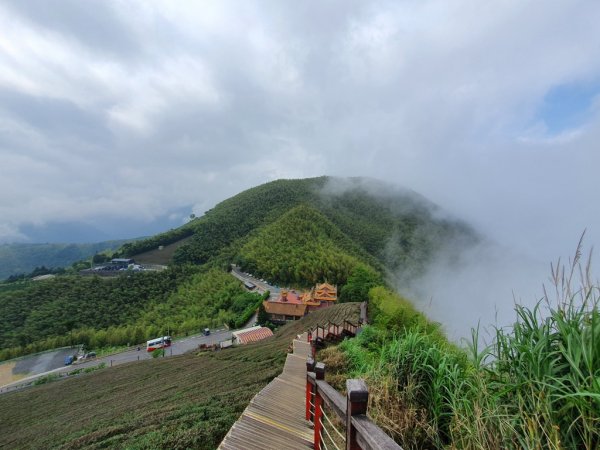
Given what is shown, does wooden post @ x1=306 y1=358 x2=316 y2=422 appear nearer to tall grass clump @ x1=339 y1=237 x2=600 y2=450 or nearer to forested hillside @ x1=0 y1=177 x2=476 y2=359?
tall grass clump @ x1=339 y1=237 x2=600 y2=450

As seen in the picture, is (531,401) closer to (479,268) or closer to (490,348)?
(490,348)

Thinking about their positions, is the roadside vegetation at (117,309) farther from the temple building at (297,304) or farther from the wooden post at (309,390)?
the wooden post at (309,390)

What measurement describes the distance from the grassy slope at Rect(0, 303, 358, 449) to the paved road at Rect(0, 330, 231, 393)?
19.8ft

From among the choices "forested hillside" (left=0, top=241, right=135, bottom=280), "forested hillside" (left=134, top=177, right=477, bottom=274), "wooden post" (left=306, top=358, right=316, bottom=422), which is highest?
"forested hillside" (left=134, top=177, right=477, bottom=274)

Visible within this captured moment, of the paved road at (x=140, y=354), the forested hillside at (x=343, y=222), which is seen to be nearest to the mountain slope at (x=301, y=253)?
the forested hillside at (x=343, y=222)

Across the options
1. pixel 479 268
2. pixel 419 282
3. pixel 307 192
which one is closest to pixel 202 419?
pixel 419 282

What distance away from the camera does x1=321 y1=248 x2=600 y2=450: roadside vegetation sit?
4.29 feet

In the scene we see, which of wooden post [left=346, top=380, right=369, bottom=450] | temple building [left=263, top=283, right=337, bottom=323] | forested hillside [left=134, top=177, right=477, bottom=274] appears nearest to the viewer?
wooden post [left=346, top=380, right=369, bottom=450]

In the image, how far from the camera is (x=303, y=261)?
34.0m

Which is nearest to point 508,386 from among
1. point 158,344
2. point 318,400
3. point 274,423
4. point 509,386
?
point 509,386

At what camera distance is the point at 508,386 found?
5.37ft

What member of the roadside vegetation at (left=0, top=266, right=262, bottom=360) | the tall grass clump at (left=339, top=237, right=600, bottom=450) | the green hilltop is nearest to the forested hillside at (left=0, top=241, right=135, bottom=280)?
the green hilltop

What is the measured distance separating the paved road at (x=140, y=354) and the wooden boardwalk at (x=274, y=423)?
18.5m

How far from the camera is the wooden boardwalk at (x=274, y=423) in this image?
294cm
